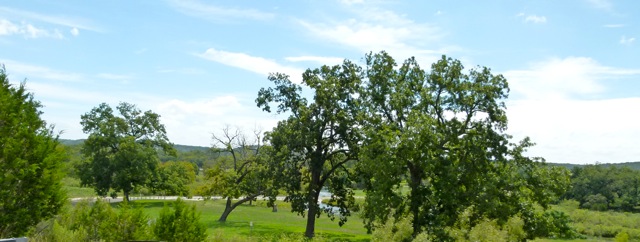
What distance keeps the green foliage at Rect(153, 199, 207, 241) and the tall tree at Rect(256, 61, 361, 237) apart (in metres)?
10.7

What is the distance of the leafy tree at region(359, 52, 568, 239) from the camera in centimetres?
2364

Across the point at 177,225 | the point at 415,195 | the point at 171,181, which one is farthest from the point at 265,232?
the point at 171,181

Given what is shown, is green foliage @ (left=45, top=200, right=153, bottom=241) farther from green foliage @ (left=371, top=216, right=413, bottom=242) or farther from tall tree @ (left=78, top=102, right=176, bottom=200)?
tall tree @ (left=78, top=102, right=176, bottom=200)

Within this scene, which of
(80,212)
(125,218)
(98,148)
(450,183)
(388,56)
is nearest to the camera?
(125,218)

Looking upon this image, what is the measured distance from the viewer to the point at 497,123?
25328 mm

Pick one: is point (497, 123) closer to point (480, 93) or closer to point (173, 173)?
point (480, 93)

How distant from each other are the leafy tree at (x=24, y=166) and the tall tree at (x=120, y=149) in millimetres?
34823

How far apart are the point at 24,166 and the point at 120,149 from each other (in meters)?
37.2

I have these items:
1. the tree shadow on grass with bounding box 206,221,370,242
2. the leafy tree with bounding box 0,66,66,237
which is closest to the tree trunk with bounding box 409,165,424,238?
the tree shadow on grass with bounding box 206,221,370,242

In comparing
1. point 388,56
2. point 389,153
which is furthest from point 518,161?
point 388,56

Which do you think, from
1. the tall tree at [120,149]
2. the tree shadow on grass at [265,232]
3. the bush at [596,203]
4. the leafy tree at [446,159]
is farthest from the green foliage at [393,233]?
the bush at [596,203]

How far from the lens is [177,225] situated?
1897cm

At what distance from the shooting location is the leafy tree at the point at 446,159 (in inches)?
931

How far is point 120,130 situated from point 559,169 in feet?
145
